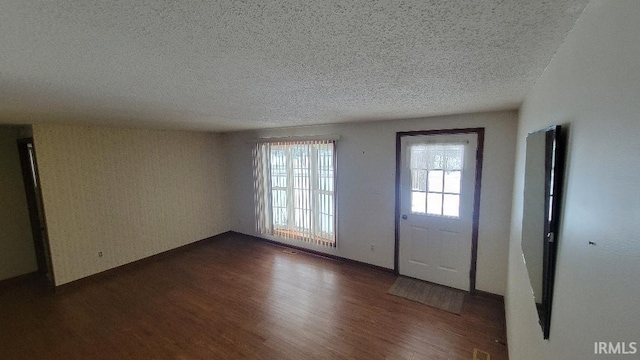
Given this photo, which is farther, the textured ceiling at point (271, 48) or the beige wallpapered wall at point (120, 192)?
the beige wallpapered wall at point (120, 192)

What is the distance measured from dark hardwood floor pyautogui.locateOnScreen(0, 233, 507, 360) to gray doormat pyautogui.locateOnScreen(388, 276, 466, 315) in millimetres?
99

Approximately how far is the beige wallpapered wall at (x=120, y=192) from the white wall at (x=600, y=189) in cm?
505

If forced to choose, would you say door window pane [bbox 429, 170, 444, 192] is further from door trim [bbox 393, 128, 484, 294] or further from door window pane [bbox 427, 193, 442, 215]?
door trim [bbox 393, 128, 484, 294]

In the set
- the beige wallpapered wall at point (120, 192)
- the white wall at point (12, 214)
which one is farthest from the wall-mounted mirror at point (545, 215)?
the white wall at point (12, 214)

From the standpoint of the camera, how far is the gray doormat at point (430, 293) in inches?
118

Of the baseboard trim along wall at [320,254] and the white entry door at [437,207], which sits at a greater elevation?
the white entry door at [437,207]

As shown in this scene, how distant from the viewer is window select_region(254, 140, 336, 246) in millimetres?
4281

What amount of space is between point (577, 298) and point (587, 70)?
64 centimetres

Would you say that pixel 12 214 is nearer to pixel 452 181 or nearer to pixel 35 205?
pixel 35 205

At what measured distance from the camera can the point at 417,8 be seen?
766mm

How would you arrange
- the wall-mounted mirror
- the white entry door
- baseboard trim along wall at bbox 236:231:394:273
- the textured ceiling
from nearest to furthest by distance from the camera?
the textured ceiling
the wall-mounted mirror
the white entry door
baseboard trim along wall at bbox 236:231:394:273

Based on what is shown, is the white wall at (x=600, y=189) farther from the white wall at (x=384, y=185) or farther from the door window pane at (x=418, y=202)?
the door window pane at (x=418, y=202)

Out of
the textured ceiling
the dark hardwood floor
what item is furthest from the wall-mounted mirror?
the dark hardwood floor

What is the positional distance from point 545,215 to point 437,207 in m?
2.52
